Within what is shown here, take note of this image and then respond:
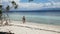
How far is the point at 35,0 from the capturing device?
7.37 m

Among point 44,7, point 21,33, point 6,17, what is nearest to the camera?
point 21,33

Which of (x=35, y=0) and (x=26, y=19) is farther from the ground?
(x=35, y=0)

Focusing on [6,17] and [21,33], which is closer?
[21,33]

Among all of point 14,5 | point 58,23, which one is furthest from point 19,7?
point 58,23

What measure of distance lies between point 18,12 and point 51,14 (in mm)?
1564

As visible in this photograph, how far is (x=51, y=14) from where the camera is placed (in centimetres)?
743

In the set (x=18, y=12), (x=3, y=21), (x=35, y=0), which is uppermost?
(x=35, y=0)

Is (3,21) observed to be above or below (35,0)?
below

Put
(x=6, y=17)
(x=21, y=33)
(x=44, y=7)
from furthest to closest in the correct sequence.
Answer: (x=6, y=17), (x=44, y=7), (x=21, y=33)

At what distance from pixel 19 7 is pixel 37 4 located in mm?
851

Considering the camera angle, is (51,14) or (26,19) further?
(26,19)

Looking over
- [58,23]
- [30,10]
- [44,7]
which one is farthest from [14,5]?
[58,23]

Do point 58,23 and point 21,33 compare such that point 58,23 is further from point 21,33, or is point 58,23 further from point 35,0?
point 21,33

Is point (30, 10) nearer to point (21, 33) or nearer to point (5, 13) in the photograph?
point (5, 13)
